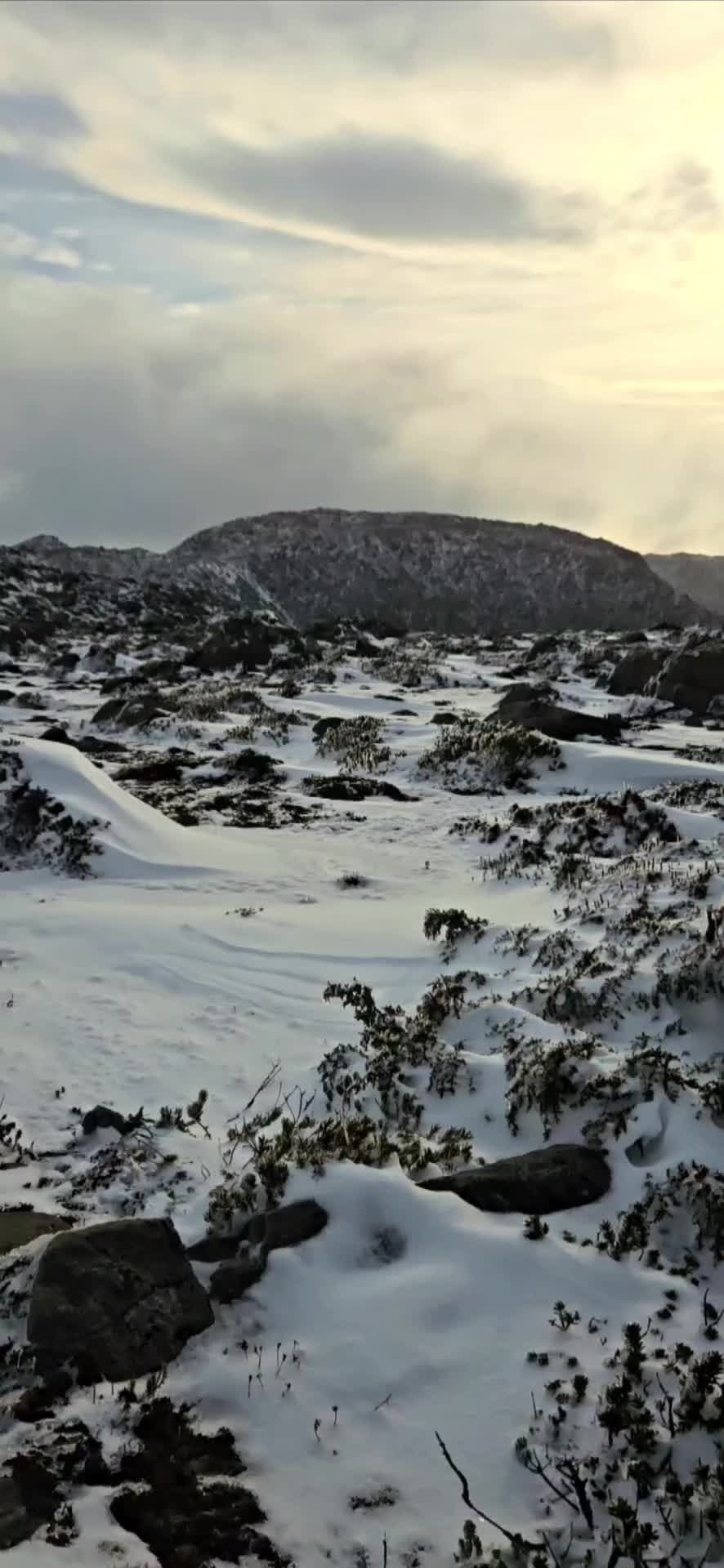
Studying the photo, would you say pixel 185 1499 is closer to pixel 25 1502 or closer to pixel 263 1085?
pixel 25 1502

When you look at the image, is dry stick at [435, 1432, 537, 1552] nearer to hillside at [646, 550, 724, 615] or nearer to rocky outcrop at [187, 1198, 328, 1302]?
rocky outcrop at [187, 1198, 328, 1302]

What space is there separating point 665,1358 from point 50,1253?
2.23 meters

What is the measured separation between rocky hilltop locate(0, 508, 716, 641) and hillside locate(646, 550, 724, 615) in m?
29.5

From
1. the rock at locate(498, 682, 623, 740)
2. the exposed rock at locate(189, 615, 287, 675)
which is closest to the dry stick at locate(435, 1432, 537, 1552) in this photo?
the rock at locate(498, 682, 623, 740)

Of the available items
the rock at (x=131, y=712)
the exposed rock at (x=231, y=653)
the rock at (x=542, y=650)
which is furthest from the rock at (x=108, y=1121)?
the rock at (x=542, y=650)

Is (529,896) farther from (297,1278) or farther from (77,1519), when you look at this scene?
(77,1519)

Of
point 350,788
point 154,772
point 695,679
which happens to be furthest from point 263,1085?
point 695,679

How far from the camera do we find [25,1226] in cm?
429

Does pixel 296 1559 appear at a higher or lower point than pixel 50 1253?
lower

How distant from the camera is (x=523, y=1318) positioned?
3.76 meters

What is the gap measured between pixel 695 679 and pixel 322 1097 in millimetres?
17662

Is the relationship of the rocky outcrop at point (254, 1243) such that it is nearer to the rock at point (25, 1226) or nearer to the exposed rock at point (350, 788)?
the rock at point (25, 1226)

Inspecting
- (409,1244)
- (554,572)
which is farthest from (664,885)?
(554,572)

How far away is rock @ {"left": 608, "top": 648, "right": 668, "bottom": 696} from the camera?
916 inches
